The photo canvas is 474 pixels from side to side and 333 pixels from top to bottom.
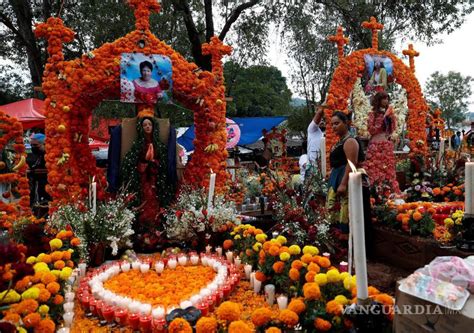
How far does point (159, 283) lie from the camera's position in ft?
12.6

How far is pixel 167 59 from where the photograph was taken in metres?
6.85

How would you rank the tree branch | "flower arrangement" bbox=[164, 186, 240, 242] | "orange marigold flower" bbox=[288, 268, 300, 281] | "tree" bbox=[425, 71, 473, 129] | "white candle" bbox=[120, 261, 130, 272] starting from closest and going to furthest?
1. "orange marigold flower" bbox=[288, 268, 300, 281]
2. "white candle" bbox=[120, 261, 130, 272]
3. "flower arrangement" bbox=[164, 186, 240, 242]
4. the tree branch
5. "tree" bbox=[425, 71, 473, 129]

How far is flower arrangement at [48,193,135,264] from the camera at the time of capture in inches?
190

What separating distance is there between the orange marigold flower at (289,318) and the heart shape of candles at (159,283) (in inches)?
43.6

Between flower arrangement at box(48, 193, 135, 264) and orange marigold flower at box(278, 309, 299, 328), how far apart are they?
3051mm

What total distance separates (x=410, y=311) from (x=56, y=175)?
19.1 ft

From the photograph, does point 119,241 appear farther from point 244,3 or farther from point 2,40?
point 2,40

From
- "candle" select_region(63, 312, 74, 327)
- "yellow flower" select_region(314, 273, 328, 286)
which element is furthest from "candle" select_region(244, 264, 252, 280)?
"candle" select_region(63, 312, 74, 327)

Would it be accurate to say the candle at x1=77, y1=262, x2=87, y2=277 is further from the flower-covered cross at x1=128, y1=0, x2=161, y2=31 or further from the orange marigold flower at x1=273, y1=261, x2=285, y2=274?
the flower-covered cross at x1=128, y1=0, x2=161, y2=31

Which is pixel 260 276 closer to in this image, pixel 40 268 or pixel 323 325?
pixel 323 325

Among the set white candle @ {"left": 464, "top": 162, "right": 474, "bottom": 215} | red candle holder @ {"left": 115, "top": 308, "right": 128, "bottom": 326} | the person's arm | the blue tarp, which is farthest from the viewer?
the blue tarp

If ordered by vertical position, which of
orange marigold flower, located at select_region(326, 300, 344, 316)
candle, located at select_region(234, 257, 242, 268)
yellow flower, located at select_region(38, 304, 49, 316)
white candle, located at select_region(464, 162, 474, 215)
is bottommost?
candle, located at select_region(234, 257, 242, 268)

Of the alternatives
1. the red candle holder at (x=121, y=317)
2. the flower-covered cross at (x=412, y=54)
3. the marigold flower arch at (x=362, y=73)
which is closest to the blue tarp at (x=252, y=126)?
the flower-covered cross at (x=412, y=54)

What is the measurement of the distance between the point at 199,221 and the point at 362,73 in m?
7.12
